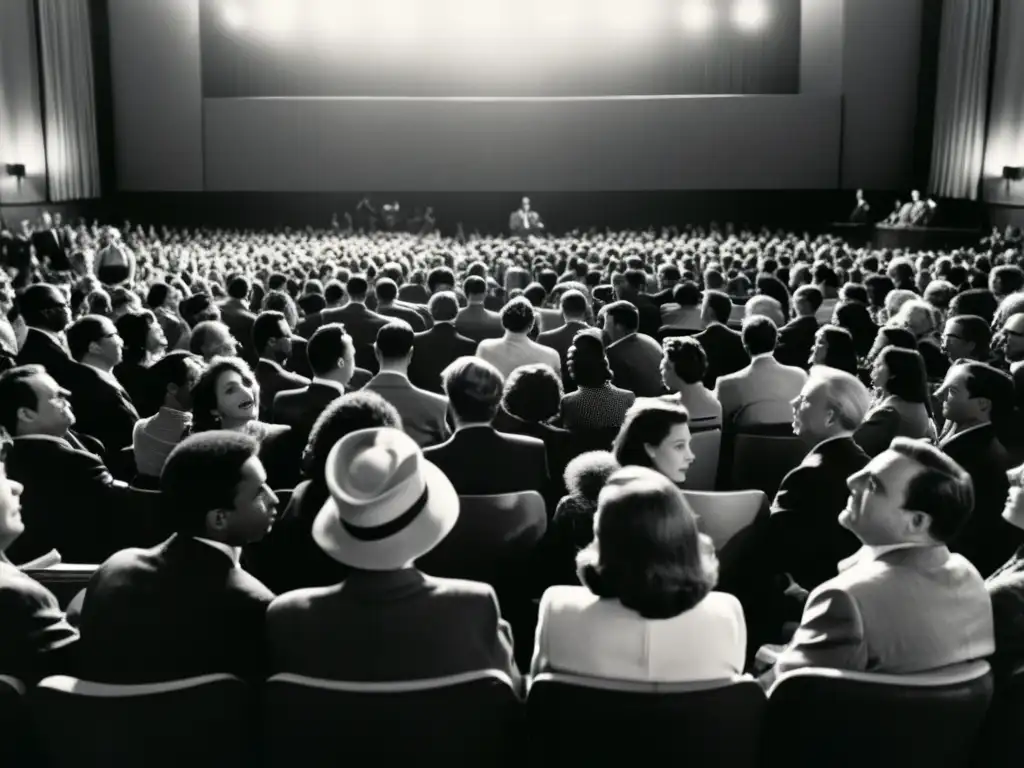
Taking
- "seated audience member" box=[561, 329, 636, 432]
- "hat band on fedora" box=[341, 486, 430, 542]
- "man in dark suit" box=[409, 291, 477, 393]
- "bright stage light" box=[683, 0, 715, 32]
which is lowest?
"man in dark suit" box=[409, 291, 477, 393]

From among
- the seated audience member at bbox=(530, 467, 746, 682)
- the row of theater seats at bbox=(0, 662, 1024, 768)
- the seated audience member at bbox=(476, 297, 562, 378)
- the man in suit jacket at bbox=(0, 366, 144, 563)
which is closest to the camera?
the row of theater seats at bbox=(0, 662, 1024, 768)

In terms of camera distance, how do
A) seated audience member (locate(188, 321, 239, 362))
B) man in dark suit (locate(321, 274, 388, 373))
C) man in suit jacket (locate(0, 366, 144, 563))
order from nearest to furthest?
1. man in suit jacket (locate(0, 366, 144, 563))
2. seated audience member (locate(188, 321, 239, 362))
3. man in dark suit (locate(321, 274, 388, 373))

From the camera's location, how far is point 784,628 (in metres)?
3.19

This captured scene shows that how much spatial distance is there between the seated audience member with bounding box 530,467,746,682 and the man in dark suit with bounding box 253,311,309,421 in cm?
322

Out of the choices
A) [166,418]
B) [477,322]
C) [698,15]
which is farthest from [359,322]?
[698,15]

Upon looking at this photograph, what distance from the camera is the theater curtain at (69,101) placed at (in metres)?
20.9

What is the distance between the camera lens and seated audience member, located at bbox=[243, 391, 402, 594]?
9.80 ft

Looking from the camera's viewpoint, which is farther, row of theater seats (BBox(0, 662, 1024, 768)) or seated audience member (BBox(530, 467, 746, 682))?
seated audience member (BBox(530, 467, 746, 682))

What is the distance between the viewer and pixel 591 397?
4.62m

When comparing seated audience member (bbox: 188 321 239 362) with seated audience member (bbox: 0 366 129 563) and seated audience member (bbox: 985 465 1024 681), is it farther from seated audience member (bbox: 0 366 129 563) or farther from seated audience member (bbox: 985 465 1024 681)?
seated audience member (bbox: 985 465 1024 681)

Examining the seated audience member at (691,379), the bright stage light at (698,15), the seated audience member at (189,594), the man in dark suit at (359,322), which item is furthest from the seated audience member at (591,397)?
the bright stage light at (698,15)

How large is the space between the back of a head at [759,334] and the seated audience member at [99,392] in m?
2.79

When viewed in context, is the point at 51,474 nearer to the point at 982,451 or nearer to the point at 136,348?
the point at 136,348

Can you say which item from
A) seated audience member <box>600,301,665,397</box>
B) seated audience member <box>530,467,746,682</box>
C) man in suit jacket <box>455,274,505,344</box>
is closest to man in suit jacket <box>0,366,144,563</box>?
seated audience member <box>530,467,746,682</box>
